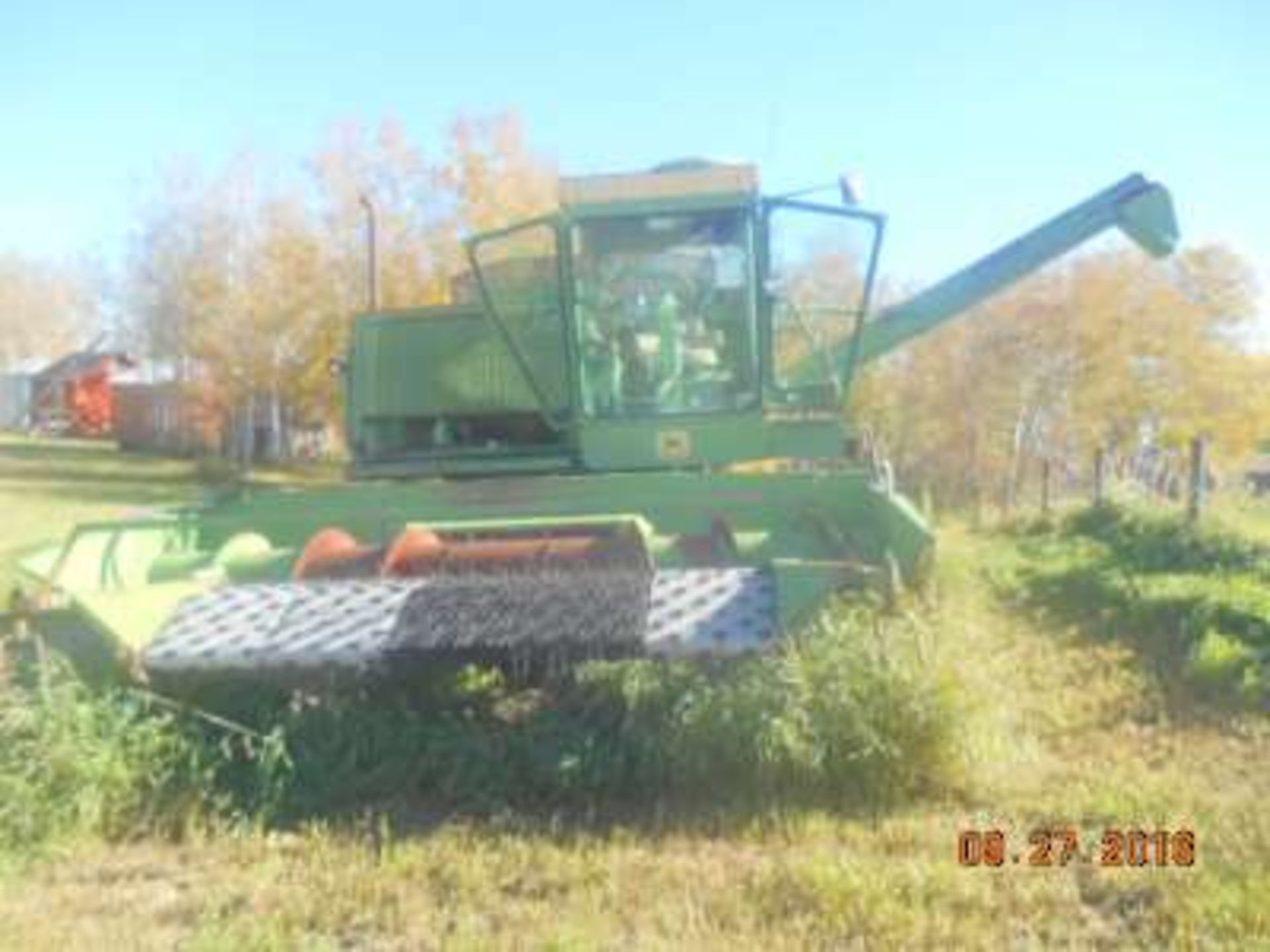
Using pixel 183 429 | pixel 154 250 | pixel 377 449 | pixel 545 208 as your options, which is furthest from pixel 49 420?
pixel 377 449

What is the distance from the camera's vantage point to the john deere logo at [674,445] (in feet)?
18.4

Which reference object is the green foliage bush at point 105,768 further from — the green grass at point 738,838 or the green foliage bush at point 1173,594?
the green foliage bush at point 1173,594

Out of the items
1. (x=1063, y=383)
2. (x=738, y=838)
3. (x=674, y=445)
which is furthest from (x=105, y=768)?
(x=1063, y=383)

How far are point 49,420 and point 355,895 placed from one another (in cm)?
5229

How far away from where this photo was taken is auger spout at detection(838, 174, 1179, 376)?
696 centimetres

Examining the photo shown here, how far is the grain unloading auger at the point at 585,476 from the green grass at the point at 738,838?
296mm

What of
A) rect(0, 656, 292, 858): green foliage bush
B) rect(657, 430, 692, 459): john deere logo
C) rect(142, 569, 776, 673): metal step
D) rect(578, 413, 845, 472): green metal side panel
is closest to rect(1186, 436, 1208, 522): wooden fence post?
rect(578, 413, 845, 472): green metal side panel

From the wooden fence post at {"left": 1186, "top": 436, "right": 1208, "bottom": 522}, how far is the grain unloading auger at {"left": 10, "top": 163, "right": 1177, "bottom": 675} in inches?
142

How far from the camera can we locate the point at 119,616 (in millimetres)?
3641

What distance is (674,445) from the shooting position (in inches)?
221

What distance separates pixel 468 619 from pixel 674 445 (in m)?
2.21

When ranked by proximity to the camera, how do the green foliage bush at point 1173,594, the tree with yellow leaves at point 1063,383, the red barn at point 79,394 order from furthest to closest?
the red barn at point 79,394 < the tree with yellow leaves at point 1063,383 < the green foliage bush at point 1173,594

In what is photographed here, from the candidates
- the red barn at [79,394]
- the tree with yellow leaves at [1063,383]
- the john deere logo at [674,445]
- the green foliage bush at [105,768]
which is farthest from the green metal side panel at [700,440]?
the red barn at [79,394]

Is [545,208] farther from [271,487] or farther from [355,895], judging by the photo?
[355,895]
